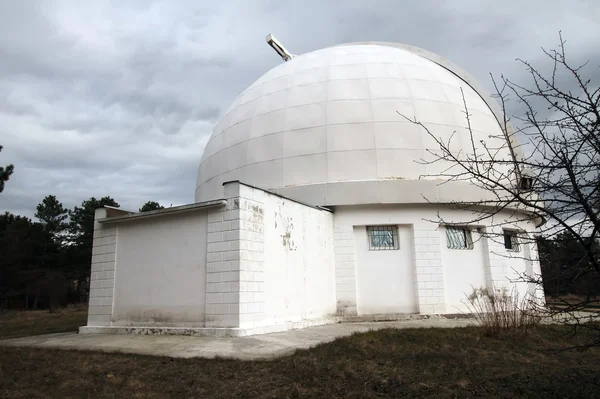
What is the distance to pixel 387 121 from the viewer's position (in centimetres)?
1450

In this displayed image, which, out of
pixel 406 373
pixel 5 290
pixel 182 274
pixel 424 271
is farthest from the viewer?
pixel 5 290

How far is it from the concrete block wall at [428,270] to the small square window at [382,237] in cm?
63

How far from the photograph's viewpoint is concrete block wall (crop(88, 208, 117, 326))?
1148 cm

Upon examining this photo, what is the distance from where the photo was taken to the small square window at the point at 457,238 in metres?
14.1

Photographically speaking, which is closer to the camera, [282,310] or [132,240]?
[282,310]

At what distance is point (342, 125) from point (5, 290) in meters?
29.9

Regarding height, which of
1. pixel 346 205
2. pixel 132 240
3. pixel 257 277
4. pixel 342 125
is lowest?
pixel 257 277

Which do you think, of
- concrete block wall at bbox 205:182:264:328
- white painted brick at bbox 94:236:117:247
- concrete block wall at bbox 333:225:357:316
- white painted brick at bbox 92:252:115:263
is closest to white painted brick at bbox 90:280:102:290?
white painted brick at bbox 92:252:115:263

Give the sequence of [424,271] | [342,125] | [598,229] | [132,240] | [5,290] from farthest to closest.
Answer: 1. [5,290]
2. [342,125]
3. [424,271]
4. [132,240]
5. [598,229]

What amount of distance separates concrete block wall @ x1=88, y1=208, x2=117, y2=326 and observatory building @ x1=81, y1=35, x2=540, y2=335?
4 cm

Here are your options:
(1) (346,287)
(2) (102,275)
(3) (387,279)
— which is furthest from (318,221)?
(2) (102,275)

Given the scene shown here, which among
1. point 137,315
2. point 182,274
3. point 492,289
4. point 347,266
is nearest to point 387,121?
point 347,266

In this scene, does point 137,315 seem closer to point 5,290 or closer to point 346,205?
point 346,205

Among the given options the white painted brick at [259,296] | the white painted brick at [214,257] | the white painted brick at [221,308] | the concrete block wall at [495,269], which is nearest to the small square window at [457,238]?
the concrete block wall at [495,269]
